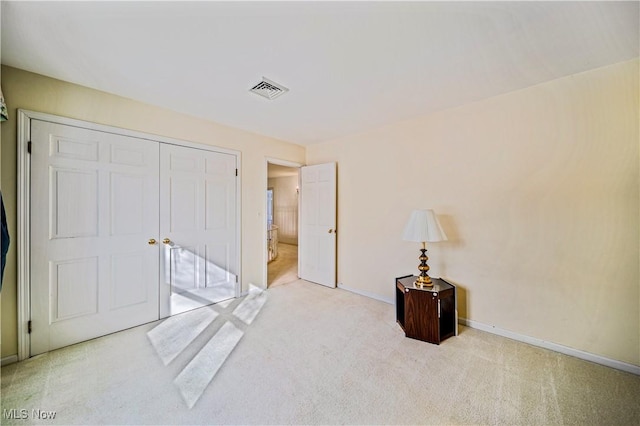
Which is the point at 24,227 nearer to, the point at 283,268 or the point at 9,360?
the point at 9,360

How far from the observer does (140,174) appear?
96.7 inches

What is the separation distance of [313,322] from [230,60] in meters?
2.50

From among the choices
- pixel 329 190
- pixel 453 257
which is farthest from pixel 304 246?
pixel 453 257

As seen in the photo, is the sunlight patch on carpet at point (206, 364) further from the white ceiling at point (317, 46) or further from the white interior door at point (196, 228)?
the white ceiling at point (317, 46)

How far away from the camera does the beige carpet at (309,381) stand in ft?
4.67

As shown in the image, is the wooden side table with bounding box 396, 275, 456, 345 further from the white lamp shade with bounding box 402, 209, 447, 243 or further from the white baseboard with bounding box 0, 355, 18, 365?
the white baseboard with bounding box 0, 355, 18, 365

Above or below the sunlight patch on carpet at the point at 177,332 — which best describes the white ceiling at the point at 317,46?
above

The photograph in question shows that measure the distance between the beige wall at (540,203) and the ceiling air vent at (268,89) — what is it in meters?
1.58

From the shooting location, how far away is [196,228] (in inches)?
114

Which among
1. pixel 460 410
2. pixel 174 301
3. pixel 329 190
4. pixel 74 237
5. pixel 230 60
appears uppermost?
pixel 230 60

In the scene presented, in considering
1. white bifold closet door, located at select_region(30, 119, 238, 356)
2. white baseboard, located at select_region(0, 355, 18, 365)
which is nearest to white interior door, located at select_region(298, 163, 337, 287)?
white bifold closet door, located at select_region(30, 119, 238, 356)

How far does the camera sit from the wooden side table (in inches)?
85.7

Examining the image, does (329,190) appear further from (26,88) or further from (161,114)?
(26,88)

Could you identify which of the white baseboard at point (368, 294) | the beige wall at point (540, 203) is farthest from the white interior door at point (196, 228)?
the beige wall at point (540, 203)
